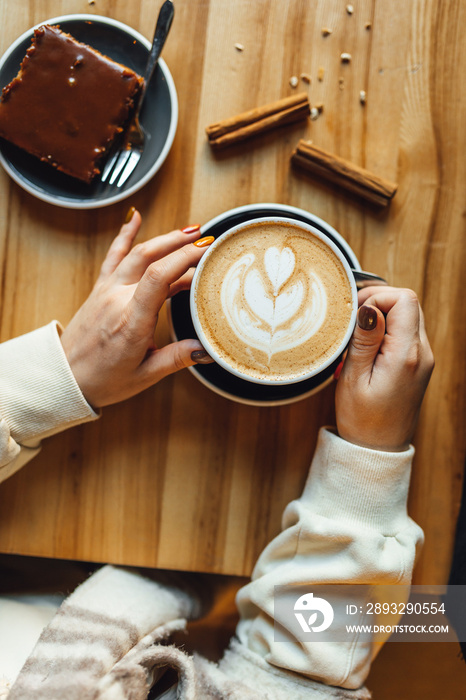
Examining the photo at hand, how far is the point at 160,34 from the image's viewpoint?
2.90 feet

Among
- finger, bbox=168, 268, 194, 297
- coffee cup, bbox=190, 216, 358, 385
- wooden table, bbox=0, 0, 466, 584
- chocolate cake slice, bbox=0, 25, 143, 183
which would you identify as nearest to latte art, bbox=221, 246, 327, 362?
coffee cup, bbox=190, 216, 358, 385

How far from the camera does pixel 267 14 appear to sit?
932 millimetres

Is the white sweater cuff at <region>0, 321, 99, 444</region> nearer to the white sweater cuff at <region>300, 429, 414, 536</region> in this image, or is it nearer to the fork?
the fork

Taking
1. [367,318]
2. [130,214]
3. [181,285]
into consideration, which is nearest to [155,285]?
[181,285]

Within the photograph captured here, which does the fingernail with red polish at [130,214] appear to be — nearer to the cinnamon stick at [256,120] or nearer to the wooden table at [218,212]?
the wooden table at [218,212]

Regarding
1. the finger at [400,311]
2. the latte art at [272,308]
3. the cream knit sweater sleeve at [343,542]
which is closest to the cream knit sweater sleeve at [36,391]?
the latte art at [272,308]

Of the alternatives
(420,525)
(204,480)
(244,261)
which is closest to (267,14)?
(244,261)

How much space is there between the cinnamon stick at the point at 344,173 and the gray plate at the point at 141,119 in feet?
0.82

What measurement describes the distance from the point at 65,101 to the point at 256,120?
13.6 inches

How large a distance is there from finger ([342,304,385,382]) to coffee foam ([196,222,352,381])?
0.03 m

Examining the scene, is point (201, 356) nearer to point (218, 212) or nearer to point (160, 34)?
point (218, 212)

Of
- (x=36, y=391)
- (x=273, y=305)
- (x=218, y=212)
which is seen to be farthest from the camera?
(x=218, y=212)

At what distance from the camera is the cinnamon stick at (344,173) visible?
92 centimetres

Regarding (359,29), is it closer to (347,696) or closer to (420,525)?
(420,525)
